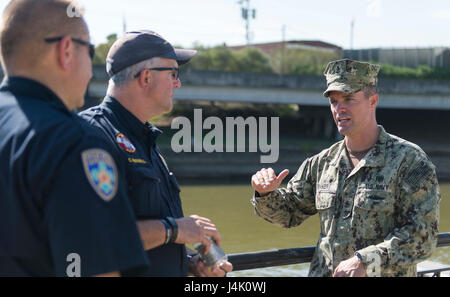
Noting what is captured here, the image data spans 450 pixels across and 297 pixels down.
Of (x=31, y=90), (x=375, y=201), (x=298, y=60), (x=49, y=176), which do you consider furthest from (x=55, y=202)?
(x=298, y=60)

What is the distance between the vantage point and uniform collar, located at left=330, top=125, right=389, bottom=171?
287cm

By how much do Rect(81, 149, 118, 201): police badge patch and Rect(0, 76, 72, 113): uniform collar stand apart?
0.21 meters

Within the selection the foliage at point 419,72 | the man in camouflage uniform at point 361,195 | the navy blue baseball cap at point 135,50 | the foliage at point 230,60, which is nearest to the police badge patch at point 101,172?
the navy blue baseball cap at point 135,50

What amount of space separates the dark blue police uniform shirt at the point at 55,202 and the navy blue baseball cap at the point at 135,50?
35.3 inches

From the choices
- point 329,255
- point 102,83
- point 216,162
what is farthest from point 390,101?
point 329,255

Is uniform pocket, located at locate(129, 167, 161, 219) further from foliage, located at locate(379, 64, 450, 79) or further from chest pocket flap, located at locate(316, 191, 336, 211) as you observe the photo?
foliage, located at locate(379, 64, 450, 79)

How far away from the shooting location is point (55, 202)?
1.36 m

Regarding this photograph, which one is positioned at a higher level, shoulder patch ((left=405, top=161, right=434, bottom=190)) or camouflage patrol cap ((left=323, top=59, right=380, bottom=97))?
camouflage patrol cap ((left=323, top=59, right=380, bottom=97))

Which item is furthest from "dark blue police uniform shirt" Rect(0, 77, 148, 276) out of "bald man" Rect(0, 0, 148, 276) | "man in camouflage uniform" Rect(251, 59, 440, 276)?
"man in camouflage uniform" Rect(251, 59, 440, 276)

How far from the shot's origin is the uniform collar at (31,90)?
1.54m

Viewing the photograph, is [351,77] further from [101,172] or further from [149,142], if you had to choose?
[101,172]

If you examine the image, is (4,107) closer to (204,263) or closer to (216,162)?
(204,263)

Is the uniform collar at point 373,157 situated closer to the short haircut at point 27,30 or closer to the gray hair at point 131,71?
the gray hair at point 131,71
